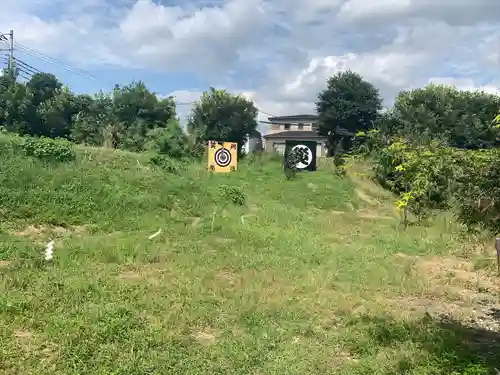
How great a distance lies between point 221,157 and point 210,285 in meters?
13.6

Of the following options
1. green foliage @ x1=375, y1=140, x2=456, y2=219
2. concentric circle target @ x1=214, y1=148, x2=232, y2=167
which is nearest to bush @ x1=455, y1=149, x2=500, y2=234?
green foliage @ x1=375, y1=140, x2=456, y2=219

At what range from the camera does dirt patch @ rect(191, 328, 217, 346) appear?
16.4 feet

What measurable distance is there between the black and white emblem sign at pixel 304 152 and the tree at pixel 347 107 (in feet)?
29.6

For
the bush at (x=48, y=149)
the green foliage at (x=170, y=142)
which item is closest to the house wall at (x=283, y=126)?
the green foliage at (x=170, y=142)

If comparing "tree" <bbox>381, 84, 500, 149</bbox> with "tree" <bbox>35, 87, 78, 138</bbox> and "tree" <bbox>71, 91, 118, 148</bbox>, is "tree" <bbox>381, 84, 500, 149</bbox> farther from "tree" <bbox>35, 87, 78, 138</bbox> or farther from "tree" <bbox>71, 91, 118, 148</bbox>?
"tree" <bbox>35, 87, 78, 138</bbox>

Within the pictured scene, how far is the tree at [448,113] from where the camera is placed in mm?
27641

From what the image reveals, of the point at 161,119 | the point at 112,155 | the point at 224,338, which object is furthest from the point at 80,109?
the point at 224,338

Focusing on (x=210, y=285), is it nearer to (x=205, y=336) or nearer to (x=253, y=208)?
(x=205, y=336)

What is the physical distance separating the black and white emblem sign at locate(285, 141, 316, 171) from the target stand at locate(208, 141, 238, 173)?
2436 mm

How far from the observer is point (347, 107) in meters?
31.0

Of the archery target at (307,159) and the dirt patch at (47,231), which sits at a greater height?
the archery target at (307,159)

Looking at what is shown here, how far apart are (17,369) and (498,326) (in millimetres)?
5294

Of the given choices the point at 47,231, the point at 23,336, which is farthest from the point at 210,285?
the point at 47,231

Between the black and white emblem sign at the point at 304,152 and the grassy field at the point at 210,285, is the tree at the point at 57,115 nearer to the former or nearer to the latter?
the black and white emblem sign at the point at 304,152
